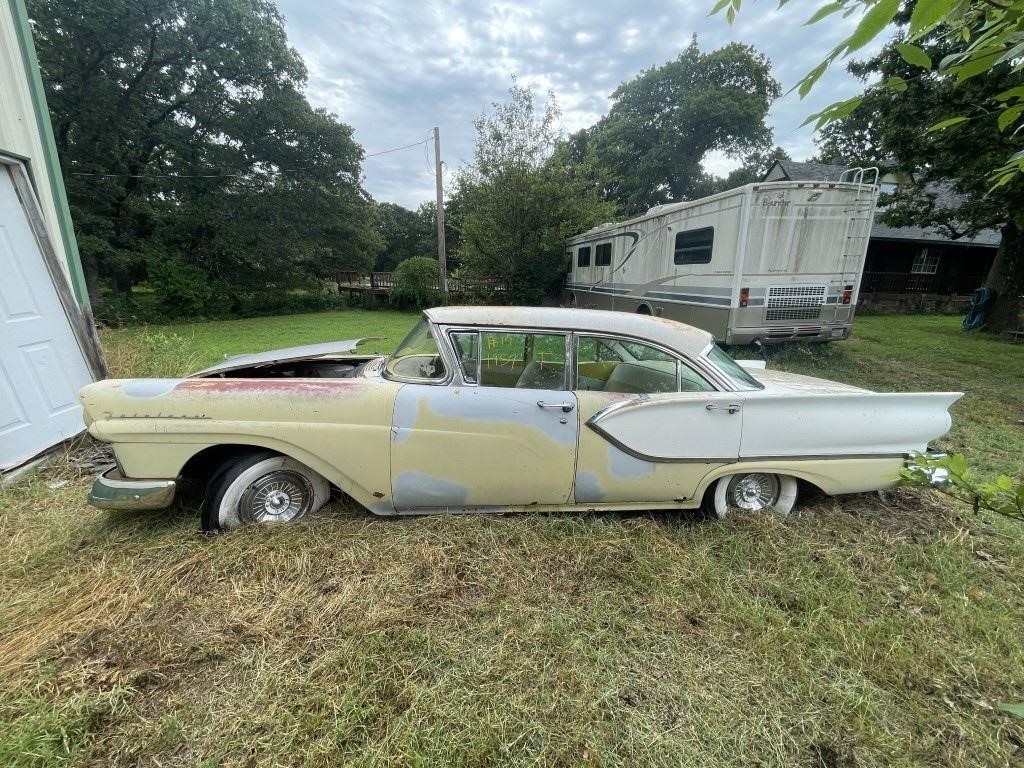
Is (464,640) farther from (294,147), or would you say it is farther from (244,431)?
(294,147)

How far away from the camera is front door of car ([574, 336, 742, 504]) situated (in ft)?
8.50

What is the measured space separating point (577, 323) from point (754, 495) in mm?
1736

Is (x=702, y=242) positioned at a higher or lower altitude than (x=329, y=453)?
higher

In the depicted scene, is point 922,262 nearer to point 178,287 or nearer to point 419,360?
point 419,360

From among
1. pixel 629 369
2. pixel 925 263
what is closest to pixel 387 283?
pixel 629 369

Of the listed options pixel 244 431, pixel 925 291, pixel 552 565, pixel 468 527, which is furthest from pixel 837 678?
pixel 925 291

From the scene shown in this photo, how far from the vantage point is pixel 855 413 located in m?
2.73

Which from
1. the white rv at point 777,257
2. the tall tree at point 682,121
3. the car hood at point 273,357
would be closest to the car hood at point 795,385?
the car hood at point 273,357

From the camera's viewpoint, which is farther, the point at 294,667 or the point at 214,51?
the point at 214,51

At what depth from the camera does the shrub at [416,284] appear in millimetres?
19156

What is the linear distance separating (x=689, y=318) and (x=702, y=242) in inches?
56.8

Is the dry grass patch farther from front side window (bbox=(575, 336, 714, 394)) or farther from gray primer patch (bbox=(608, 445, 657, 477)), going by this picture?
front side window (bbox=(575, 336, 714, 394))

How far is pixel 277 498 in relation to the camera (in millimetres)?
2691

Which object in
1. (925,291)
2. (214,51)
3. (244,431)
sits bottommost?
(925,291)
